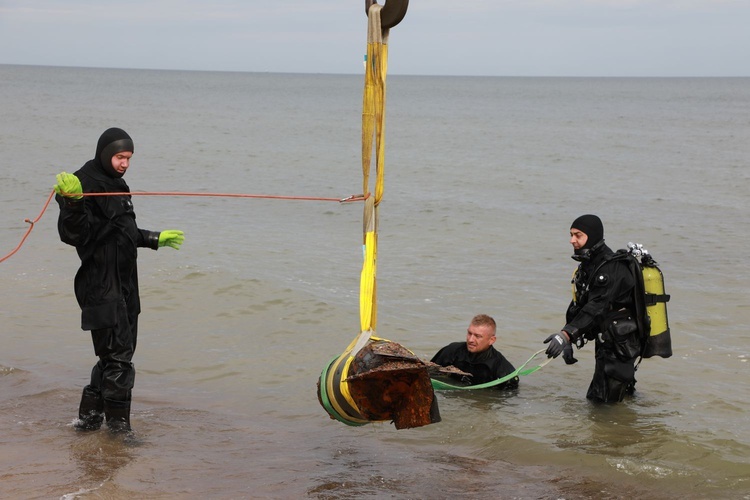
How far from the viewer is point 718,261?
1273 centimetres

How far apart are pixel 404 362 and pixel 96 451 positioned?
6.90 feet

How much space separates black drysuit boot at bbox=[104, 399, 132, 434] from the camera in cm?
544

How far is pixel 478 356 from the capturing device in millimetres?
6723

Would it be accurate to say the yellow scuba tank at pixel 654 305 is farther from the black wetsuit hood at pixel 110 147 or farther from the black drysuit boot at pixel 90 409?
the black drysuit boot at pixel 90 409

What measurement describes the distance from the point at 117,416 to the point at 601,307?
3.16 metres

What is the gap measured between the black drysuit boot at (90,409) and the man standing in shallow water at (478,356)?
2.54m

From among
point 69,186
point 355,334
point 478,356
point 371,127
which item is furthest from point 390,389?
point 355,334

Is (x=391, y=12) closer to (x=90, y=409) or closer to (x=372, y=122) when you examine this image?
(x=372, y=122)

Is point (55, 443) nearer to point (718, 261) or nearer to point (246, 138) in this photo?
point (718, 261)

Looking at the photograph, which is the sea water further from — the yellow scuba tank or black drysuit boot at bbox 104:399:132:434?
the yellow scuba tank

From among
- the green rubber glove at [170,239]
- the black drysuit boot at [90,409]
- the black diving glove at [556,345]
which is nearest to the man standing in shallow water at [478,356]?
the black diving glove at [556,345]

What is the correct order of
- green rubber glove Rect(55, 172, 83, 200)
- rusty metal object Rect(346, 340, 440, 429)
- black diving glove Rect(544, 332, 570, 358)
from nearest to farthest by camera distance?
rusty metal object Rect(346, 340, 440, 429)
green rubber glove Rect(55, 172, 83, 200)
black diving glove Rect(544, 332, 570, 358)

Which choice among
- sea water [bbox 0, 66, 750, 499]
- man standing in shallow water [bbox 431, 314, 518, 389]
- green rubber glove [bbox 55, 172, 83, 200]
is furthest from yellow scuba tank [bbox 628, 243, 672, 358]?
green rubber glove [bbox 55, 172, 83, 200]

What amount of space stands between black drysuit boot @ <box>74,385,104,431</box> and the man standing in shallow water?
8.33 ft
